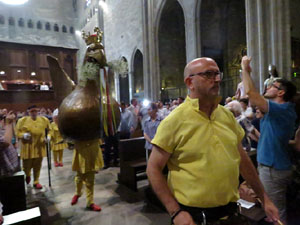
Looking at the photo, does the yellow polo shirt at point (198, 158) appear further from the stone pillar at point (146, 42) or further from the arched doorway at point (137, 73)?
the arched doorway at point (137, 73)

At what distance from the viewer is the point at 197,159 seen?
119cm

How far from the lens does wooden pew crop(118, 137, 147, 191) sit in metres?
4.17

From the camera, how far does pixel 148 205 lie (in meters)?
3.57

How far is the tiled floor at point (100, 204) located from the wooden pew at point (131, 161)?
0.18m

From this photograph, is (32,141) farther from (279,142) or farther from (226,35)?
(226,35)

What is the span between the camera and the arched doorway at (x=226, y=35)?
12305 millimetres

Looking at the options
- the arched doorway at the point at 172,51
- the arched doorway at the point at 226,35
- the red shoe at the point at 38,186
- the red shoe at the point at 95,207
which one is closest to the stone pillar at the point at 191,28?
the arched doorway at the point at 226,35

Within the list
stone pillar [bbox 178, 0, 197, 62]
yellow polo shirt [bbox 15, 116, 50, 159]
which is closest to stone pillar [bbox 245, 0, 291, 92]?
stone pillar [bbox 178, 0, 197, 62]

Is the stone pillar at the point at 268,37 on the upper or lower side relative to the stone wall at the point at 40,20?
lower

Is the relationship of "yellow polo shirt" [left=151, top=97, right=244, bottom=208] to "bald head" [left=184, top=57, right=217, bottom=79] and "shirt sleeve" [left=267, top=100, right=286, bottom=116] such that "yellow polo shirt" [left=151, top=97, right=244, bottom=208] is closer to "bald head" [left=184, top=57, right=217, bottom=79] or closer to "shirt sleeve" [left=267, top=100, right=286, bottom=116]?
"bald head" [left=184, top=57, right=217, bottom=79]

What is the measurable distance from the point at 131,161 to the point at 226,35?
1202cm

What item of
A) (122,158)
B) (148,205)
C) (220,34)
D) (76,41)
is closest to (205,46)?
(220,34)

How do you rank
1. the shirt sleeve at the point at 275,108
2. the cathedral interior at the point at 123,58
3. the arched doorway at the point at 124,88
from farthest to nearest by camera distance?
the arched doorway at the point at 124,88 → the cathedral interior at the point at 123,58 → the shirt sleeve at the point at 275,108

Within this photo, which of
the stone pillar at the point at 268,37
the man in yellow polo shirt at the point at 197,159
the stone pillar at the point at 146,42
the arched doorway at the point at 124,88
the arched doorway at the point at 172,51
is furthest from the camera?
the arched doorway at the point at 124,88
